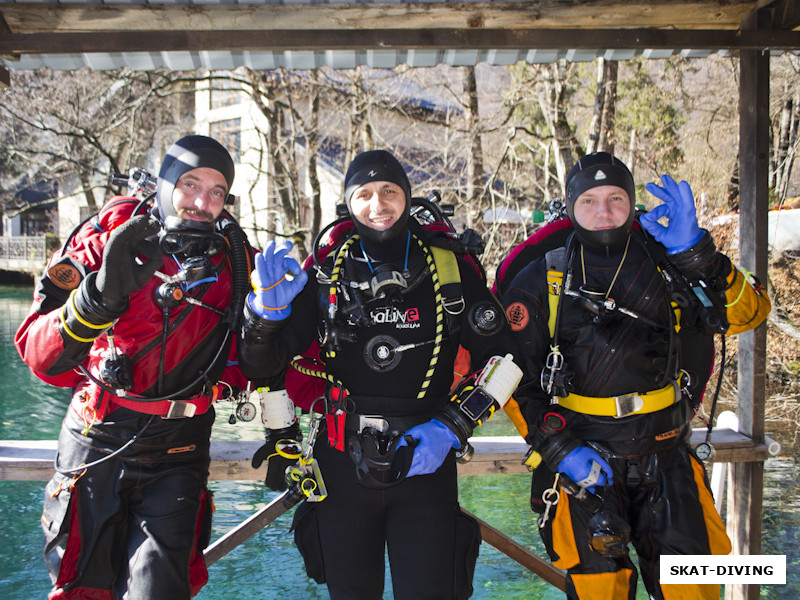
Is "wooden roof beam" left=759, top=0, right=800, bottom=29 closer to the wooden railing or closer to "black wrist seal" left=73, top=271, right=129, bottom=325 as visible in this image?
the wooden railing

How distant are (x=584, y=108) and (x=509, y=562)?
9681 mm

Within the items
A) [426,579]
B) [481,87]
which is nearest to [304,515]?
[426,579]

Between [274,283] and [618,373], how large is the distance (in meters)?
1.36

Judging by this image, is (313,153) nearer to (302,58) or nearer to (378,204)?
(302,58)

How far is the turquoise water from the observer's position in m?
5.01

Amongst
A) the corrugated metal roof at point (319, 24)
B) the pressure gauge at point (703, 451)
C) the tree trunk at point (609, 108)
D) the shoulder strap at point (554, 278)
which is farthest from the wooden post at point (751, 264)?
the tree trunk at point (609, 108)

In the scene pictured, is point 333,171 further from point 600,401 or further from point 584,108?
point 600,401

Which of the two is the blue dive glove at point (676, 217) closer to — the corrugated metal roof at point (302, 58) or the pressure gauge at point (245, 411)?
the corrugated metal roof at point (302, 58)

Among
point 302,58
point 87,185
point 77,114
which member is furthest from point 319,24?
→ point 87,185

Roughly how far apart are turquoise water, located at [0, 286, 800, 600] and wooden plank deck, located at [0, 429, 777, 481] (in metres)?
0.48

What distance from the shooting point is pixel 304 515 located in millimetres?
2488

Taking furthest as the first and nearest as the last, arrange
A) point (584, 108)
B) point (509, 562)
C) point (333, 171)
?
1. point (333, 171)
2. point (584, 108)
3. point (509, 562)

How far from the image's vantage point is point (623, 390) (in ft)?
8.45

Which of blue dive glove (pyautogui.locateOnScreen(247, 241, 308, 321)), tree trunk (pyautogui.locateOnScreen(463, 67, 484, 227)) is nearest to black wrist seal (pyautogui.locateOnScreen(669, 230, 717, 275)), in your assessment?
blue dive glove (pyautogui.locateOnScreen(247, 241, 308, 321))
